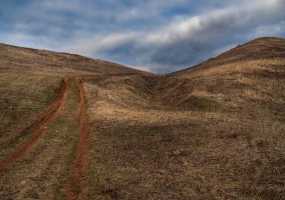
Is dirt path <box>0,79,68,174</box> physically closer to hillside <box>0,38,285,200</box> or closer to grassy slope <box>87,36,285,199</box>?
hillside <box>0,38,285,200</box>

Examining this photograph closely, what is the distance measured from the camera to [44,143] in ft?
122

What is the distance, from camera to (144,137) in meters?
39.4

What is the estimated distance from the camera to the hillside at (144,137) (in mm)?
28406

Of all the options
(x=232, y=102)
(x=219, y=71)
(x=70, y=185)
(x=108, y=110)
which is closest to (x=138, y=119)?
(x=108, y=110)

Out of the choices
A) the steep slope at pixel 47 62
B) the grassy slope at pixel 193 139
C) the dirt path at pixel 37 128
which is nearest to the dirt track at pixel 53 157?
the dirt path at pixel 37 128

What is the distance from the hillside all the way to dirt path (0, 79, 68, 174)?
0.25 feet

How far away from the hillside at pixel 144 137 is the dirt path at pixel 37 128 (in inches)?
3.0

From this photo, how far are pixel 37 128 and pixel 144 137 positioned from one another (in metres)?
10.0

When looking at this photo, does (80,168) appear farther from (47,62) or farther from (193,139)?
(47,62)

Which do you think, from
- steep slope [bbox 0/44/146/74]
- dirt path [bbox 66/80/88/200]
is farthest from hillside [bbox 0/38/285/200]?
steep slope [bbox 0/44/146/74]

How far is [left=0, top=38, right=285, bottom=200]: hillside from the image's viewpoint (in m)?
28.4

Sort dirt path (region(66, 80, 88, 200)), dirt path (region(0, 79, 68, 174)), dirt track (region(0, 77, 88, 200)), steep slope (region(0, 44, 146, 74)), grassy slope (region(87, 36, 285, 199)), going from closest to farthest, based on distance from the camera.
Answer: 1. dirt path (region(66, 80, 88, 200))
2. dirt track (region(0, 77, 88, 200))
3. grassy slope (region(87, 36, 285, 199))
4. dirt path (region(0, 79, 68, 174))
5. steep slope (region(0, 44, 146, 74))

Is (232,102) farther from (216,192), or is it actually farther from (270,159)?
(216,192)

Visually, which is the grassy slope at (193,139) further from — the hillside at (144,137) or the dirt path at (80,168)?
the dirt path at (80,168)
